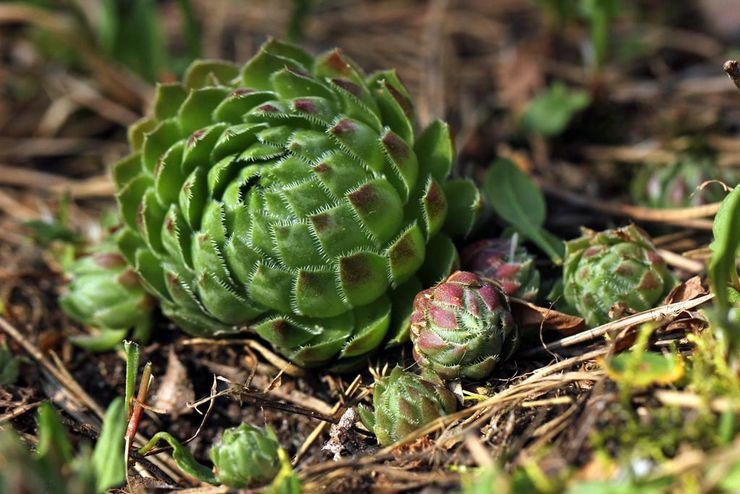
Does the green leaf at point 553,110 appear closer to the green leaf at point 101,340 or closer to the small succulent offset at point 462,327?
the small succulent offset at point 462,327

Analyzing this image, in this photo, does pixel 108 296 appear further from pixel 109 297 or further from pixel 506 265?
pixel 506 265

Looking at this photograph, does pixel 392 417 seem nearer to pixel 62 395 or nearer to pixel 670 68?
pixel 62 395

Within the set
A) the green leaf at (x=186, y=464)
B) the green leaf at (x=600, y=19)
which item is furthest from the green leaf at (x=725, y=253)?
the green leaf at (x=600, y=19)

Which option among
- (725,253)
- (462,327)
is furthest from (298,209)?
(725,253)

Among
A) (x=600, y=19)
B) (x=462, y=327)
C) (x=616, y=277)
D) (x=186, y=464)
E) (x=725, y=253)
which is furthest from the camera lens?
(x=600, y=19)

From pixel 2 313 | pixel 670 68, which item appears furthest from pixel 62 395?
pixel 670 68

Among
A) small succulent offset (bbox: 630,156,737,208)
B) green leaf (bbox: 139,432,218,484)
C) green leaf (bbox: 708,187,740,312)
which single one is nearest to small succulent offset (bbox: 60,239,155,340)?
green leaf (bbox: 139,432,218,484)
